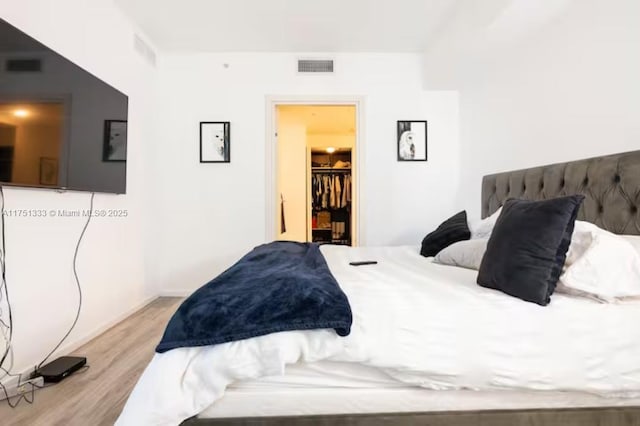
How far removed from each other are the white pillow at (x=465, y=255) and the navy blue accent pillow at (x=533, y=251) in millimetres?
421

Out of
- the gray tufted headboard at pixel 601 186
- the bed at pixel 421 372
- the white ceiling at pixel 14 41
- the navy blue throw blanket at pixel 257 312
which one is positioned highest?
the white ceiling at pixel 14 41

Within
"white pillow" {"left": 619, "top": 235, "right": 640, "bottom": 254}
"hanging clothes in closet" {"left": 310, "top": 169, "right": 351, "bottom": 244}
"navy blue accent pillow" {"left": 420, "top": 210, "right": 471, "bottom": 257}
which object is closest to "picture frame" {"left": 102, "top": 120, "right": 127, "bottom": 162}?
"navy blue accent pillow" {"left": 420, "top": 210, "right": 471, "bottom": 257}

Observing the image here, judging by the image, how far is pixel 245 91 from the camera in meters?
3.33

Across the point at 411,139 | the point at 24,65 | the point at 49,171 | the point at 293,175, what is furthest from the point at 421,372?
the point at 293,175

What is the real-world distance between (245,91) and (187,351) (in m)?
A: 2.91

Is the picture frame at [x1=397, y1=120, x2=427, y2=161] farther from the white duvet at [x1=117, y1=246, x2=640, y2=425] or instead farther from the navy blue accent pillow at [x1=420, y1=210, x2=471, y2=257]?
the white duvet at [x1=117, y1=246, x2=640, y2=425]

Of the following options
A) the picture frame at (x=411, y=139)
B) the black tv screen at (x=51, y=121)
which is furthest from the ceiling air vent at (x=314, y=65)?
the black tv screen at (x=51, y=121)

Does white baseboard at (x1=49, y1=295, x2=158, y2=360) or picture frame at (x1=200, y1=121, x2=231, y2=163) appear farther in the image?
picture frame at (x1=200, y1=121, x2=231, y2=163)

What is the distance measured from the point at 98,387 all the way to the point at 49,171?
3.69ft

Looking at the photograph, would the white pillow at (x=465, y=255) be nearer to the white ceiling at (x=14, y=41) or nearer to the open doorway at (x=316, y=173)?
the white ceiling at (x=14, y=41)

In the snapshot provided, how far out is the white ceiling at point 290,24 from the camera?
256 centimetres

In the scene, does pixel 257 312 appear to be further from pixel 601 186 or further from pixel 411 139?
pixel 411 139

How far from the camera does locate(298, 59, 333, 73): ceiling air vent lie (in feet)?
10.9

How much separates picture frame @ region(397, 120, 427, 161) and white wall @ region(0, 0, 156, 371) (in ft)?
7.91
